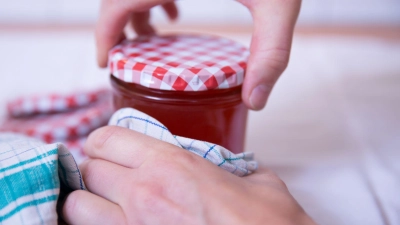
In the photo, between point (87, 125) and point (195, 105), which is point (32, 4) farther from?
point (195, 105)

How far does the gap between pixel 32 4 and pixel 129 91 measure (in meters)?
1.20

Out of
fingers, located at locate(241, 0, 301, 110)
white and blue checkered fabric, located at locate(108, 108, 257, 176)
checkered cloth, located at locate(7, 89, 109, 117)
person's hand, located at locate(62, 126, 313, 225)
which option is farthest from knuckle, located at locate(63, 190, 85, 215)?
checkered cloth, located at locate(7, 89, 109, 117)

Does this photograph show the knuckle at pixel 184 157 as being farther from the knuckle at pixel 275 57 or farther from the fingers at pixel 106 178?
the knuckle at pixel 275 57

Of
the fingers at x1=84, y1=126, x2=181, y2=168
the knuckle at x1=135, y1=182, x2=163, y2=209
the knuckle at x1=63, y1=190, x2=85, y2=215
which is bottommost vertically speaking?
the knuckle at x1=63, y1=190, x2=85, y2=215

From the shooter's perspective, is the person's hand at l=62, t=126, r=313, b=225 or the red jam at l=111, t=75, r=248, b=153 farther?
the red jam at l=111, t=75, r=248, b=153

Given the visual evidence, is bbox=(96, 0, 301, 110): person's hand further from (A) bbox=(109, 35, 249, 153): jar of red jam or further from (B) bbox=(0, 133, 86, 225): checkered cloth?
(B) bbox=(0, 133, 86, 225): checkered cloth

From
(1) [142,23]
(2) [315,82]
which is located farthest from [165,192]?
(2) [315,82]

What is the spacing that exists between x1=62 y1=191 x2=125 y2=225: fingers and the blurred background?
275mm

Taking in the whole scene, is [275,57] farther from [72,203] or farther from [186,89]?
[72,203]

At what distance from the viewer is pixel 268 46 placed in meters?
0.54

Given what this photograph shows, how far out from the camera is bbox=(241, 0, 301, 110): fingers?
1.77 ft

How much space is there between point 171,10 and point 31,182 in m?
0.50

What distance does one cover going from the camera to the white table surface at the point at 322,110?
0.63 meters

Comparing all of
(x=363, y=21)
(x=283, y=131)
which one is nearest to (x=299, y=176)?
(x=283, y=131)
